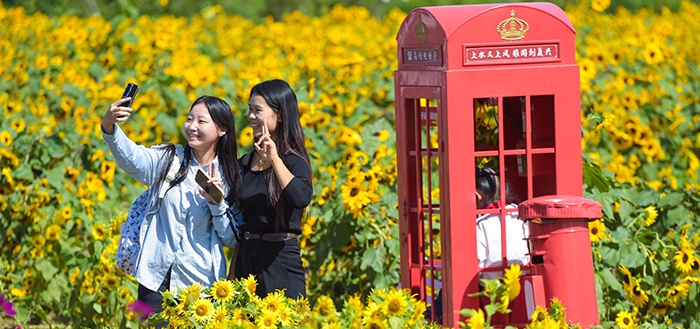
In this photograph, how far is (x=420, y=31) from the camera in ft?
11.9

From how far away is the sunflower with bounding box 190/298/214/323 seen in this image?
10.2ft

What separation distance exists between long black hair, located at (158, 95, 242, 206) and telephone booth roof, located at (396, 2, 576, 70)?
2.72 feet

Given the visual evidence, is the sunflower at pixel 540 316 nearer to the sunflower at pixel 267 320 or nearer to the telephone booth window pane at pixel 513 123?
the sunflower at pixel 267 320

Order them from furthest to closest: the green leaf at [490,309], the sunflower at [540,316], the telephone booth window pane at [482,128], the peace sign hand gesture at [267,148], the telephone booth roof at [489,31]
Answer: the telephone booth window pane at [482,128] < the peace sign hand gesture at [267,148] < the telephone booth roof at [489,31] < the sunflower at [540,316] < the green leaf at [490,309]

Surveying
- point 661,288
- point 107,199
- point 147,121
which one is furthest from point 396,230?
point 147,121

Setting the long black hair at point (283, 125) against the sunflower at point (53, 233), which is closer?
the long black hair at point (283, 125)

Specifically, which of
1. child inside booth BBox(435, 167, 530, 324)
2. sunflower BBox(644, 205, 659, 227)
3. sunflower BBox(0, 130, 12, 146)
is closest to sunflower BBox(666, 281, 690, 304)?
sunflower BBox(644, 205, 659, 227)

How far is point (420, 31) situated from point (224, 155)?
90 centimetres

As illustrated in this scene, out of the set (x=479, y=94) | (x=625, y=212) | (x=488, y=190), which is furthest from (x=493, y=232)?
(x=625, y=212)

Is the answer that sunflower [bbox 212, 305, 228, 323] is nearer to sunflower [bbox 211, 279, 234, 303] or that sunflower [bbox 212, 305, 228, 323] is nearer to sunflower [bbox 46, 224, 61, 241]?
sunflower [bbox 211, 279, 234, 303]

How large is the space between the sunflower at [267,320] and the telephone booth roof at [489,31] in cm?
103

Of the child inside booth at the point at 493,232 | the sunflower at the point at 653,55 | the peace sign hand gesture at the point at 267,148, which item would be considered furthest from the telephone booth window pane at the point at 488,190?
the sunflower at the point at 653,55

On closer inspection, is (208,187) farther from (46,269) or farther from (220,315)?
(46,269)

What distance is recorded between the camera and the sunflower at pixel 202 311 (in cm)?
311
